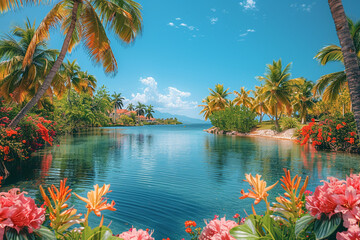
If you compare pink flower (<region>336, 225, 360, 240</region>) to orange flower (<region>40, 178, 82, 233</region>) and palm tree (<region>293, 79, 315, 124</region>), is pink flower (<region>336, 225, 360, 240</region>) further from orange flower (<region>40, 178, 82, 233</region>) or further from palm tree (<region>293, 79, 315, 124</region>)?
palm tree (<region>293, 79, 315, 124</region>)

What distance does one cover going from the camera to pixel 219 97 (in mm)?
47969

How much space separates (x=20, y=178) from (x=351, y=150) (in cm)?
2036

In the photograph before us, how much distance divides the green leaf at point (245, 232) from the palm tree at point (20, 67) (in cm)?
1736

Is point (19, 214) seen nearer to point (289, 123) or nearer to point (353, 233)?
point (353, 233)

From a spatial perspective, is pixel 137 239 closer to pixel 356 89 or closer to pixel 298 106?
pixel 356 89

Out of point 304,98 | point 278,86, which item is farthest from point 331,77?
point 304,98

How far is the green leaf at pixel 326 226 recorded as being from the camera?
1.26 metres

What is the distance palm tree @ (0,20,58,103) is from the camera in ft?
52.5

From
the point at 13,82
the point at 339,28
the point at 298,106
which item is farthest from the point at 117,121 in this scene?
the point at 339,28

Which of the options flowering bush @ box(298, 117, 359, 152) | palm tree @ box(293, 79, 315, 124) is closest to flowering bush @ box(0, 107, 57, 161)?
flowering bush @ box(298, 117, 359, 152)

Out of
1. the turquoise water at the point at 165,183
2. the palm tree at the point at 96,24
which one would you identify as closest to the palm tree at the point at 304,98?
the turquoise water at the point at 165,183

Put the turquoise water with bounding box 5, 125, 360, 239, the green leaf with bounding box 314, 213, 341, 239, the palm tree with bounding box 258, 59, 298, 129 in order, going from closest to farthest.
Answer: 1. the green leaf with bounding box 314, 213, 341, 239
2. the turquoise water with bounding box 5, 125, 360, 239
3. the palm tree with bounding box 258, 59, 298, 129

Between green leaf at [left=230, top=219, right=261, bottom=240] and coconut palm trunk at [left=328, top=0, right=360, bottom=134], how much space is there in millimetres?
3609

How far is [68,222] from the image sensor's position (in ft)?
4.89
